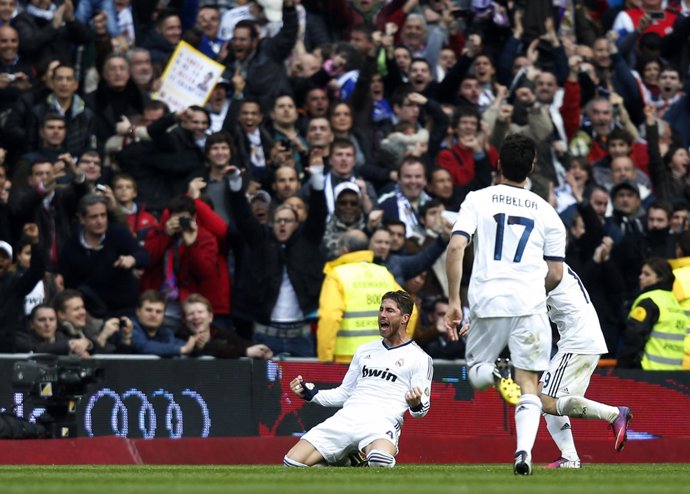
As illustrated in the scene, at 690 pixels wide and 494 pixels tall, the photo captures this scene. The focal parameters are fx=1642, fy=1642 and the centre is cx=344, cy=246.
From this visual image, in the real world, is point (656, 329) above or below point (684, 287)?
below

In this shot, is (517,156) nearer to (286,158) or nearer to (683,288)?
(683,288)

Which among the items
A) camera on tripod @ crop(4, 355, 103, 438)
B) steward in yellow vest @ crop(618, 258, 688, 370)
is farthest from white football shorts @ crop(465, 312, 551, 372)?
steward in yellow vest @ crop(618, 258, 688, 370)

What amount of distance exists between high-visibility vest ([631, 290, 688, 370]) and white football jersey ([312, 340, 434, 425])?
4275mm

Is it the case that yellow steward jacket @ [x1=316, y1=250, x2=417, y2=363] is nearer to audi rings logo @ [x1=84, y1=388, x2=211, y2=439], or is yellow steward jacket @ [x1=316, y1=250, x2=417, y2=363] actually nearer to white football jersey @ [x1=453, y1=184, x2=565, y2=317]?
audi rings logo @ [x1=84, y1=388, x2=211, y2=439]

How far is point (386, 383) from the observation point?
1316 cm

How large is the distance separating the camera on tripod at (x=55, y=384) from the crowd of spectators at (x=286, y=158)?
123 cm

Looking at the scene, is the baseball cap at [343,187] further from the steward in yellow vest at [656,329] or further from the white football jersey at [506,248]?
the white football jersey at [506,248]

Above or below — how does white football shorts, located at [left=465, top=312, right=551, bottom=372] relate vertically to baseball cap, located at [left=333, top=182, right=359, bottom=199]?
below

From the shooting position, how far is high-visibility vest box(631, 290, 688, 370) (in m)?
16.7

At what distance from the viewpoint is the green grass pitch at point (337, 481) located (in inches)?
350

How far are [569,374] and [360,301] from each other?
119 inches

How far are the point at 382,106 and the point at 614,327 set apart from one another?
13.1 feet

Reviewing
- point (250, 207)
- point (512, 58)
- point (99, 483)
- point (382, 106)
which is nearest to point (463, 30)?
point (512, 58)

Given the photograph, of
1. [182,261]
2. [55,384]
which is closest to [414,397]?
[55,384]
